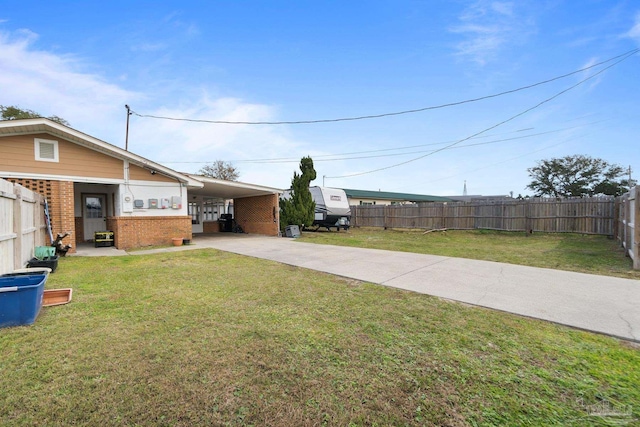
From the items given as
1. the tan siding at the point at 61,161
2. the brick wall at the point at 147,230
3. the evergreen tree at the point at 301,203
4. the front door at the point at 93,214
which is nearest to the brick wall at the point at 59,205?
the tan siding at the point at 61,161

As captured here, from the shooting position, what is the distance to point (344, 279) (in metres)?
5.77

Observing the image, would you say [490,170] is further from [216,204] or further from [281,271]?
[281,271]

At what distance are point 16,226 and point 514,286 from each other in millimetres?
9731

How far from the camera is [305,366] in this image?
8.26ft

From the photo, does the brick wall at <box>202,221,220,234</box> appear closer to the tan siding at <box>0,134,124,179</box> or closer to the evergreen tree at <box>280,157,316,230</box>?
the evergreen tree at <box>280,157,316,230</box>

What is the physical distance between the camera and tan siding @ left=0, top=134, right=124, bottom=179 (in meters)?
8.71

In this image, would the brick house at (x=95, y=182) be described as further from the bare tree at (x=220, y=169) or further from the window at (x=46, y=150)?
the bare tree at (x=220, y=169)

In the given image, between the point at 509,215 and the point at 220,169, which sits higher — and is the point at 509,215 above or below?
below

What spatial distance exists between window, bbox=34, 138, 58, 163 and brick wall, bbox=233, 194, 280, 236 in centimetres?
907

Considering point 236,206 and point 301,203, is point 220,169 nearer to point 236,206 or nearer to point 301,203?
point 236,206

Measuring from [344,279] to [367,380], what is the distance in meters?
3.47

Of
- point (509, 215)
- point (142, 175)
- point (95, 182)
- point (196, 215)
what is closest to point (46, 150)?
point (95, 182)

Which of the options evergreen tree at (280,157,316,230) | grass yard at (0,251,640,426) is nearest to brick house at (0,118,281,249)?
evergreen tree at (280,157,316,230)

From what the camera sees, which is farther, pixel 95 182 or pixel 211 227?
pixel 211 227
